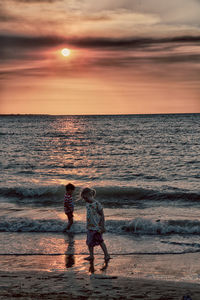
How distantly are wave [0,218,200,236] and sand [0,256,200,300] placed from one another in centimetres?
323

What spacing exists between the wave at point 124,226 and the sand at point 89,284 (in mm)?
3235

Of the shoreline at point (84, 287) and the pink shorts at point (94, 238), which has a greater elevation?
the pink shorts at point (94, 238)

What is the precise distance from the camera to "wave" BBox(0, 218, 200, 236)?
34.0ft

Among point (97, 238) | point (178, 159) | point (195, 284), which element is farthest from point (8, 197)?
point (178, 159)

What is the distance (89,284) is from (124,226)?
494 centimetres

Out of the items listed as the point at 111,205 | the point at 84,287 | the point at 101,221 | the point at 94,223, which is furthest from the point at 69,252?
the point at 111,205

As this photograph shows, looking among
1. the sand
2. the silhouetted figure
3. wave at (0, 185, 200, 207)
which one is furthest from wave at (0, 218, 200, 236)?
wave at (0, 185, 200, 207)

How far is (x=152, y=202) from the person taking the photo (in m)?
15.4

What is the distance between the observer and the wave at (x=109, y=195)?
15.8 meters

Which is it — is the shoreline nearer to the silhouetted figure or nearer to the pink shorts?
the silhouetted figure

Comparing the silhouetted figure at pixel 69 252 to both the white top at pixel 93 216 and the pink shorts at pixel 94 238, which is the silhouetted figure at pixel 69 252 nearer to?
the pink shorts at pixel 94 238

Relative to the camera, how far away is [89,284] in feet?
19.6

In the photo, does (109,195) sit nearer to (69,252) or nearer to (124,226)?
(124,226)

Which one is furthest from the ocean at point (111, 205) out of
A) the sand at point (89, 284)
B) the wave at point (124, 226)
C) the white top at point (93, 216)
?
the sand at point (89, 284)
